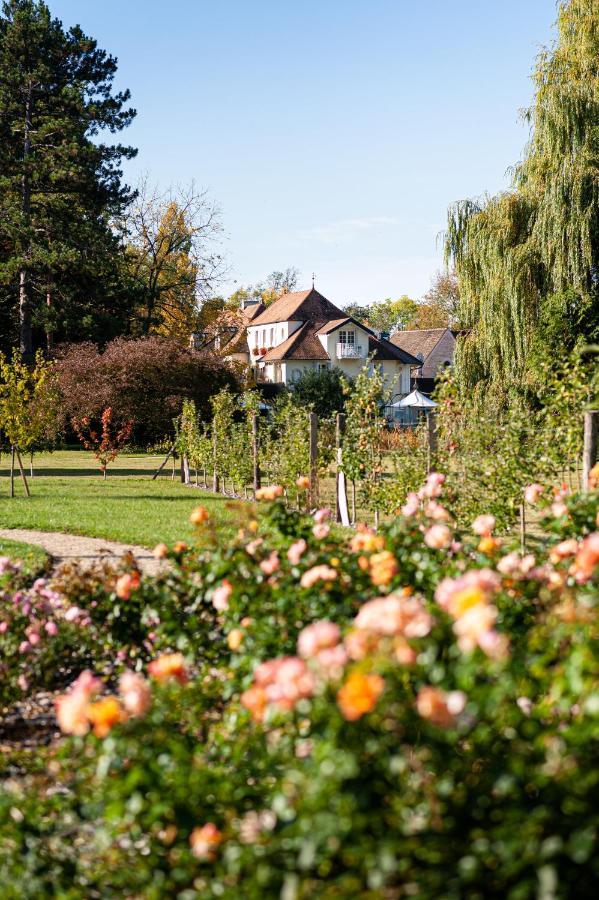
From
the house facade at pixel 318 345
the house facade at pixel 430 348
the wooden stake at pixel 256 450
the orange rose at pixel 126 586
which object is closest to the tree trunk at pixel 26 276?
the wooden stake at pixel 256 450

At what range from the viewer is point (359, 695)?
2.12 m

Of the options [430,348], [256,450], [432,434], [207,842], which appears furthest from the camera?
[430,348]

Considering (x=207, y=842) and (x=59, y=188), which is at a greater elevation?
(x=59, y=188)

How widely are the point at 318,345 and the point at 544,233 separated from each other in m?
38.0

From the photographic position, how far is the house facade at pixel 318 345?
54062 mm

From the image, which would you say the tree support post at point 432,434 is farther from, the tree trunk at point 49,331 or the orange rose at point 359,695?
the tree trunk at point 49,331

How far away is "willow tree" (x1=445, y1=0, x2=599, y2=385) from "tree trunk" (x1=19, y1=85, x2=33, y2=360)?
18010 millimetres

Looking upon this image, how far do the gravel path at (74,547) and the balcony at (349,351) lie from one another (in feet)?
140

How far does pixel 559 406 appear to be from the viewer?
9.90 metres

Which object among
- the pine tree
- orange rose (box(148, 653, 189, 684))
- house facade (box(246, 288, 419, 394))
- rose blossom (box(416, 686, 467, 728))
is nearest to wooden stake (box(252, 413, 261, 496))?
orange rose (box(148, 653, 189, 684))

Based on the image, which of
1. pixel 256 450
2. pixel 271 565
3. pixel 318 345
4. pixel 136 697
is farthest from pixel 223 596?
pixel 318 345

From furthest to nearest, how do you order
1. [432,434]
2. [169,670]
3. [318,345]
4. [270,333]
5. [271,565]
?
1. [270,333]
2. [318,345]
3. [432,434]
4. [271,565]
5. [169,670]

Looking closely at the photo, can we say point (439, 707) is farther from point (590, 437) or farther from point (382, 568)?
point (590, 437)

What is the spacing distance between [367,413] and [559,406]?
3.08 m
